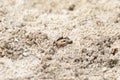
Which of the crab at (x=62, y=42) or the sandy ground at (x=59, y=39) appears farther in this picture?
the crab at (x=62, y=42)

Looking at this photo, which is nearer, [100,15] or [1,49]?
[1,49]

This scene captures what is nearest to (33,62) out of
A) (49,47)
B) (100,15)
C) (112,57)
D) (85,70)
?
(49,47)

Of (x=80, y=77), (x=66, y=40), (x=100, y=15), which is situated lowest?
(x=80, y=77)

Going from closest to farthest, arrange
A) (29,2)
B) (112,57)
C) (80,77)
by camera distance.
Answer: (80,77)
(112,57)
(29,2)

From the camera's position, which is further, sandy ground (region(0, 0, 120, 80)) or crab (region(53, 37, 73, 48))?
crab (region(53, 37, 73, 48))

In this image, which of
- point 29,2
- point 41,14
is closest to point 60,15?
point 41,14

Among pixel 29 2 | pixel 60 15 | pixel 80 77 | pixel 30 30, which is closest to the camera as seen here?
pixel 80 77

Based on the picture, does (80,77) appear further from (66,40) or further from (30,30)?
(30,30)

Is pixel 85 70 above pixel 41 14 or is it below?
below
